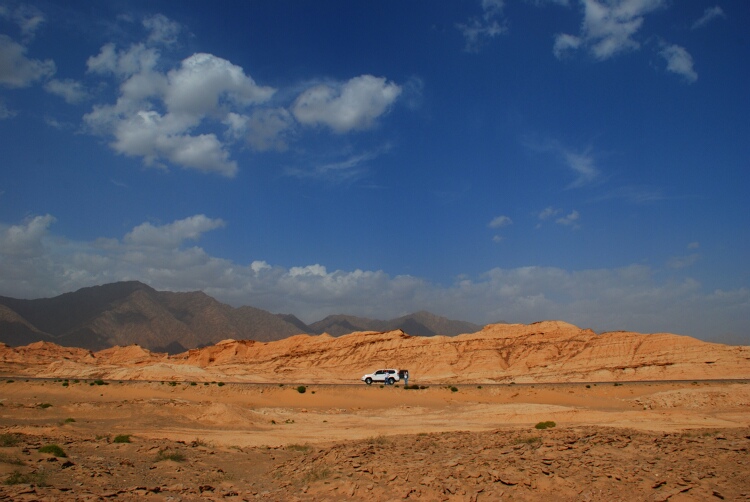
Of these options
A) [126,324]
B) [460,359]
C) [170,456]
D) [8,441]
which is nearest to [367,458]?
[170,456]

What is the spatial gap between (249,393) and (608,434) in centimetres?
3376

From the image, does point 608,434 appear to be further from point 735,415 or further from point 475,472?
point 735,415

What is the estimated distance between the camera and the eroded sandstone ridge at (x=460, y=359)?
53438mm

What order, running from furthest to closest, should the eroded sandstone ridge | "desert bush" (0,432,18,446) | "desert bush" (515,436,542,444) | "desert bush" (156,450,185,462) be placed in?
the eroded sandstone ridge < "desert bush" (0,432,18,446) < "desert bush" (156,450,185,462) < "desert bush" (515,436,542,444)

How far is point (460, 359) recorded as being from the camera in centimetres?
6638

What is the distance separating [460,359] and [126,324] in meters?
138

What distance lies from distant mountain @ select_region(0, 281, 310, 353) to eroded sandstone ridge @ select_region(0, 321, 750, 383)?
244ft

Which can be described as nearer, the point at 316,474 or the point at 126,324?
the point at 316,474

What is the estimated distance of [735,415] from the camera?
96.6ft

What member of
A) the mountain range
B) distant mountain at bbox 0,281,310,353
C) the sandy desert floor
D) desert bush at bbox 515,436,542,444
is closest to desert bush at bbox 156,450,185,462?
→ the sandy desert floor

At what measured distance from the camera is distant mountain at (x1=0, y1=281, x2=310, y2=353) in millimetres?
153875

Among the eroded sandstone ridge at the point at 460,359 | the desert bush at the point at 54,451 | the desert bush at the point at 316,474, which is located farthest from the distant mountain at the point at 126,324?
the desert bush at the point at 316,474

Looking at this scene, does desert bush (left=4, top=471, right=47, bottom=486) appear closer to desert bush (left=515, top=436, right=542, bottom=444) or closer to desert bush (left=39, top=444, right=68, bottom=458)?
desert bush (left=39, top=444, right=68, bottom=458)

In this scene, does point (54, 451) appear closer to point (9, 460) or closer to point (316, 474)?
point (9, 460)
